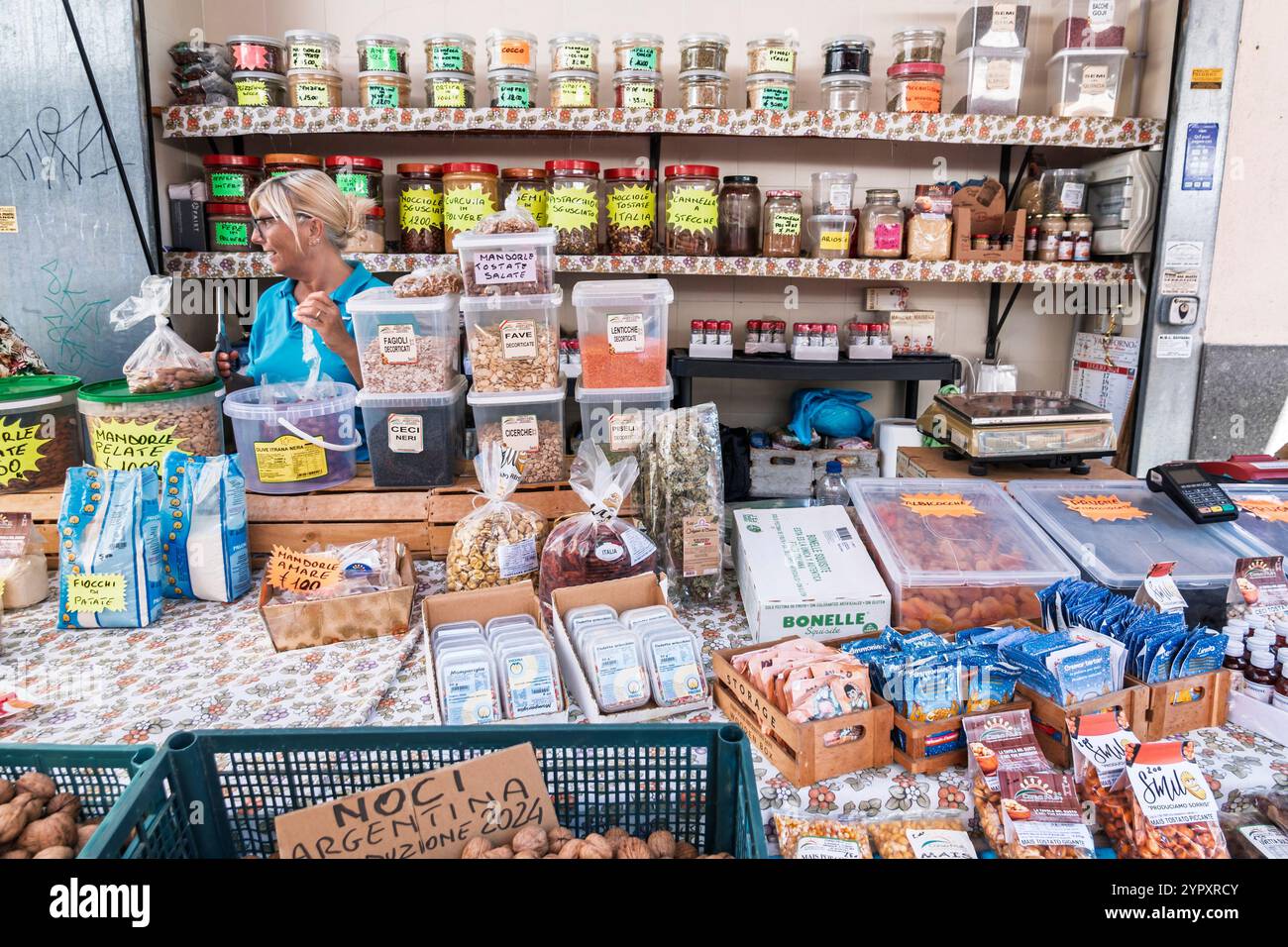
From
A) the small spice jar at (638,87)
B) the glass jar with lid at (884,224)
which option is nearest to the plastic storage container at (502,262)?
the small spice jar at (638,87)

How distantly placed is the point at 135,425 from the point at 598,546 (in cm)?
115

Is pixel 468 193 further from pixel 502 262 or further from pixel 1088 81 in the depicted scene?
pixel 1088 81

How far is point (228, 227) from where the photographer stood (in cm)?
353

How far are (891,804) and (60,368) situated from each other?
3.42 m

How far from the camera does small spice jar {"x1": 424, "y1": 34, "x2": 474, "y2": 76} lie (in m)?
3.40

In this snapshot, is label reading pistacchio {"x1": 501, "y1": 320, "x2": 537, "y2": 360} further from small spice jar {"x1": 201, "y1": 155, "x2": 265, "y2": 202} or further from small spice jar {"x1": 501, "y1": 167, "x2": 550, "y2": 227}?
small spice jar {"x1": 201, "y1": 155, "x2": 265, "y2": 202}

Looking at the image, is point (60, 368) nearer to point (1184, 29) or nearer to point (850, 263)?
point (850, 263)

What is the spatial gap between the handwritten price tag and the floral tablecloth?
11cm

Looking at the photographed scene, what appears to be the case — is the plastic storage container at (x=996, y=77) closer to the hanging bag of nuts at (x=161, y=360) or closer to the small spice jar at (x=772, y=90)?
the small spice jar at (x=772, y=90)

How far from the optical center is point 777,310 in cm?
414

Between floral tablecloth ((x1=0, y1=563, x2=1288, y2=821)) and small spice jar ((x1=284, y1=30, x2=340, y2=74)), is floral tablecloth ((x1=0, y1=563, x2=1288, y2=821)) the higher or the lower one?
the lower one

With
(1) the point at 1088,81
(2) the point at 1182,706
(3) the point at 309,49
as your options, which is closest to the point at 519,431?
(2) the point at 1182,706

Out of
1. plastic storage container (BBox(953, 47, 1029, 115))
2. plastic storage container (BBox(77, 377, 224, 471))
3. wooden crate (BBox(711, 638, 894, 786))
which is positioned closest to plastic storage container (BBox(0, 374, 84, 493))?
plastic storage container (BBox(77, 377, 224, 471))
